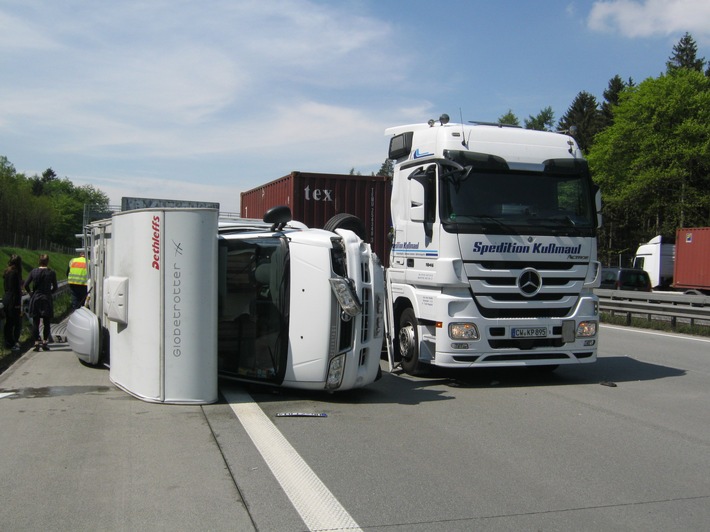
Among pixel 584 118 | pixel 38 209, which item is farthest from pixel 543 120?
pixel 38 209

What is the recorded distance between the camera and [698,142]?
49.6m

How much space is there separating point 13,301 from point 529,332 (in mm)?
8393

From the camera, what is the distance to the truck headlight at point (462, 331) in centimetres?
858

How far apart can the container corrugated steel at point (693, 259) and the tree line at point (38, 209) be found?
78.6 ft

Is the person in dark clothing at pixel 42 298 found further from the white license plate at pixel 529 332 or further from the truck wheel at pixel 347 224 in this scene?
the white license plate at pixel 529 332

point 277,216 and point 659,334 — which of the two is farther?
point 659,334

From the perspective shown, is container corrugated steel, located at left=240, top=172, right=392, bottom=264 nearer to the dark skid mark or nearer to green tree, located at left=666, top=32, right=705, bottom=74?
the dark skid mark

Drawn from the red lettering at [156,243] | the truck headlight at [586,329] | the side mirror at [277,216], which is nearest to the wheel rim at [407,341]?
the truck headlight at [586,329]

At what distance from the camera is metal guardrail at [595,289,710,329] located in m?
16.7

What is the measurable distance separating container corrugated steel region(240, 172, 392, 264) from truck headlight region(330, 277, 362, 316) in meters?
4.66

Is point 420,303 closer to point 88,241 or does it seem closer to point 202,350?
point 202,350

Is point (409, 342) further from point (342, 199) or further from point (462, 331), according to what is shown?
point (342, 199)

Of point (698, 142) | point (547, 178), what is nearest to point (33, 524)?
point (547, 178)

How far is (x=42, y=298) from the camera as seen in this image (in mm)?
11773
